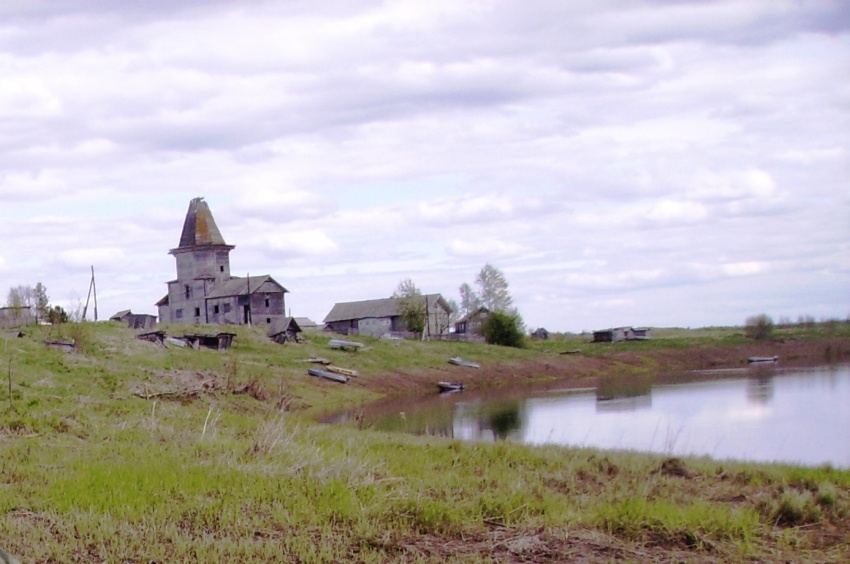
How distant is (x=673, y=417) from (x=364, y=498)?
900 inches

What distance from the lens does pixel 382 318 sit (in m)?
95.0

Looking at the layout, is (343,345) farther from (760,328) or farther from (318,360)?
(760,328)

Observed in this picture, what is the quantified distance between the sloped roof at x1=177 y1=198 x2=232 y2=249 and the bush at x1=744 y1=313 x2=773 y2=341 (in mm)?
48757

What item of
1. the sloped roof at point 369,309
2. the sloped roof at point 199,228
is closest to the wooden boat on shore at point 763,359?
the sloped roof at point 369,309

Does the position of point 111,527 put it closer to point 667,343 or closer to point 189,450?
point 189,450

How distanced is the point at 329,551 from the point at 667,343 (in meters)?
79.2

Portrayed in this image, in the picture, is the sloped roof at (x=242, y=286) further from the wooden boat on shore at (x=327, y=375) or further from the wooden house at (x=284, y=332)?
the wooden boat on shore at (x=327, y=375)

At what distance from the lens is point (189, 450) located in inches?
539

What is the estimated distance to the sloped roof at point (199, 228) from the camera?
80875mm

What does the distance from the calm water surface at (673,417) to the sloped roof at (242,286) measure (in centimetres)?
3229

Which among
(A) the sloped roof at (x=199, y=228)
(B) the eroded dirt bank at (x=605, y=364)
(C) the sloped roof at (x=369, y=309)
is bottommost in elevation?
(B) the eroded dirt bank at (x=605, y=364)

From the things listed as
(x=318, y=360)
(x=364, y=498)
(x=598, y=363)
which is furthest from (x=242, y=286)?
(x=364, y=498)

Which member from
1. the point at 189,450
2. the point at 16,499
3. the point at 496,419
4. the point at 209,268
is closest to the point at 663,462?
the point at 189,450

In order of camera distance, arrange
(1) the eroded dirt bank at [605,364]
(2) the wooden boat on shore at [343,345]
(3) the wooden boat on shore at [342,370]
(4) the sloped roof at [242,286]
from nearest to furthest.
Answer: (3) the wooden boat on shore at [342,370] → (1) the eroded dirt bank at [605,364] → (2) the wooden boat on shore at [343,345] → (4) the sloped roof at [242,286]
